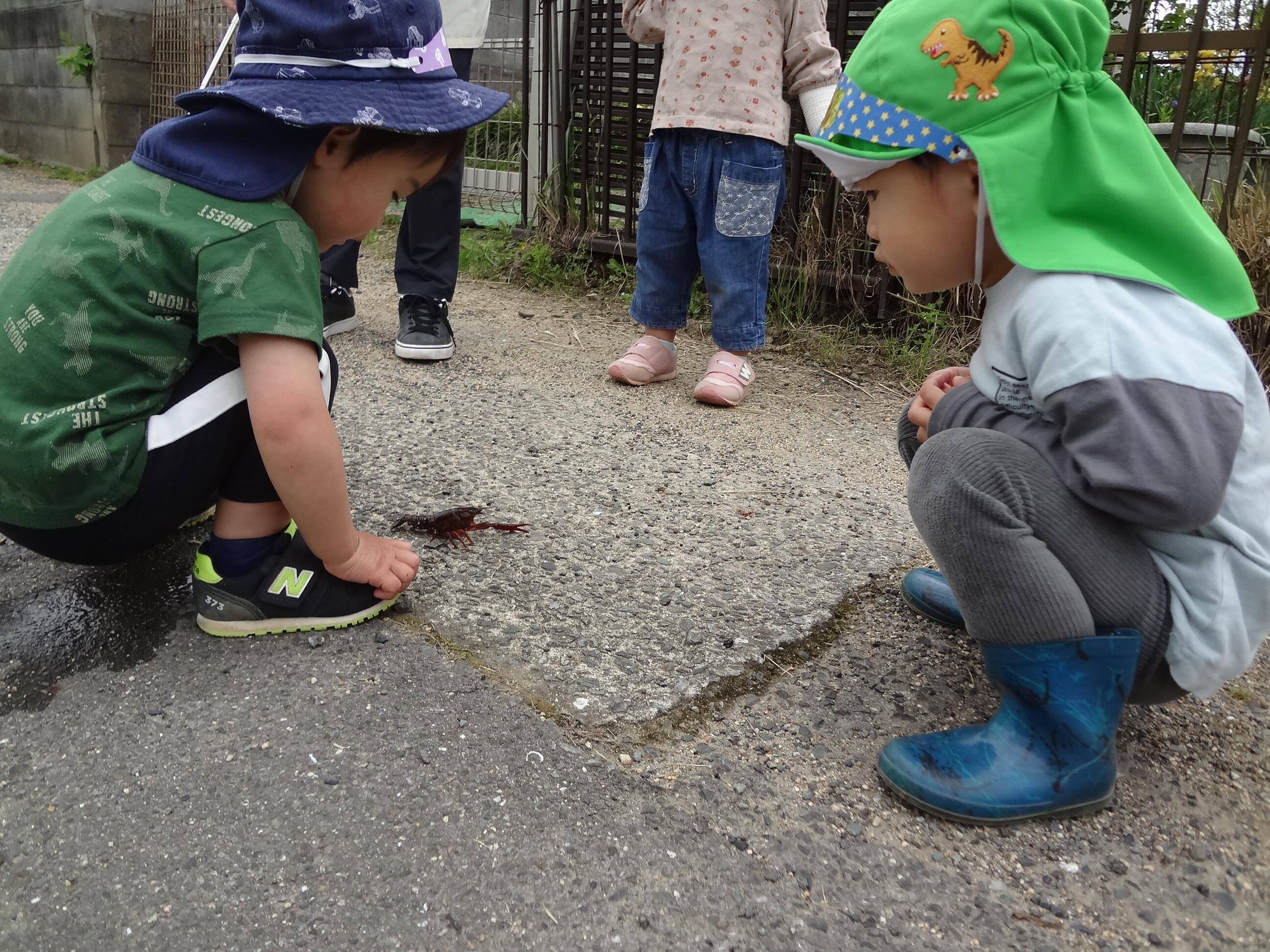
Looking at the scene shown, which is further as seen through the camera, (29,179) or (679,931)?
(29,179)

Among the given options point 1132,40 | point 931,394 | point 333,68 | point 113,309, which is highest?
point 1132,40

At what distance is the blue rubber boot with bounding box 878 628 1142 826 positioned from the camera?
49.8 inches

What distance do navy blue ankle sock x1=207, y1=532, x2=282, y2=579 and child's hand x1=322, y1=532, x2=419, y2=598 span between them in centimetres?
11

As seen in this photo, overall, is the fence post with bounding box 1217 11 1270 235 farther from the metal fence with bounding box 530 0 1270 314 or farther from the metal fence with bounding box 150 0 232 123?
the metal fence with bounding box 150 0 232 123

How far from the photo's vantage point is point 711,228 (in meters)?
2.99

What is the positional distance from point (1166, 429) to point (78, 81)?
951cm

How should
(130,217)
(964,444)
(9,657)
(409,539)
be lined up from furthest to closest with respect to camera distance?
(409,539), (9,657), (130,217), (964,444)

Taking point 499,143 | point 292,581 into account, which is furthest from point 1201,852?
point 499,143

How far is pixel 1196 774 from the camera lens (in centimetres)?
139

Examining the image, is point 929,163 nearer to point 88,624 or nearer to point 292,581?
point 292,581

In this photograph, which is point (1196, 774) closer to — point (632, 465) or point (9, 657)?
point (632, 465)

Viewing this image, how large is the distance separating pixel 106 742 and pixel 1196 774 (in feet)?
4.84

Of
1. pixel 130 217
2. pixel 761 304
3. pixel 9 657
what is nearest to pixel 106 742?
pixel 9 657

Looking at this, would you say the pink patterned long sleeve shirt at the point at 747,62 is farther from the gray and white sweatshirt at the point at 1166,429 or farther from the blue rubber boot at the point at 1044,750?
the blue rubber boot at the point at 1044,750
